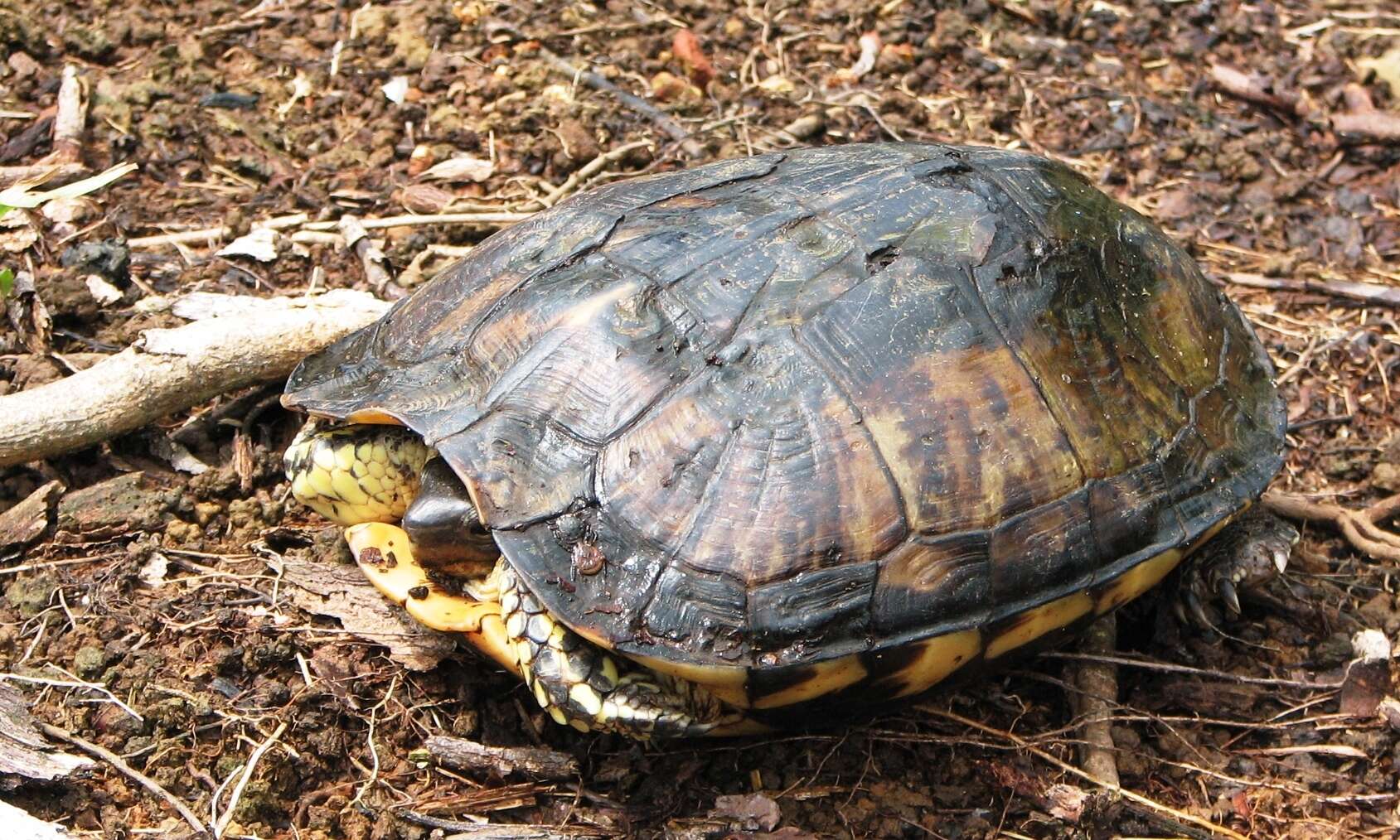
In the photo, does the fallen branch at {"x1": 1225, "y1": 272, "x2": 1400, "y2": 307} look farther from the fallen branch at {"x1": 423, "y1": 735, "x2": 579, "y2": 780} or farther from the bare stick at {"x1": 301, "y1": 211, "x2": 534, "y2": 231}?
the fallen branch at {"x1": 423, "y1": 735, "x2": 579, "y2": 780}

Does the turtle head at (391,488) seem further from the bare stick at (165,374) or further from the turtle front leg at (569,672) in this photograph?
the bare stick at (165,374)

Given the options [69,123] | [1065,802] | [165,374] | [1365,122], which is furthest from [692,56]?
→ [1065,802]

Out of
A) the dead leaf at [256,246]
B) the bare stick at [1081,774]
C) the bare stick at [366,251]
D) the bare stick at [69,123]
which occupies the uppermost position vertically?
the bare stick at [69,123]

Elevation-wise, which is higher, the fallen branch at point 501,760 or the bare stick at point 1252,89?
the bare stick at point 1252,89

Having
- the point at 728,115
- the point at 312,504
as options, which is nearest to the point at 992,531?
the point at 312,504

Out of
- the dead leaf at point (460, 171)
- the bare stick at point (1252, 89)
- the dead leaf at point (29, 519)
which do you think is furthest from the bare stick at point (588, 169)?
the bare stick at point (1252, 89)

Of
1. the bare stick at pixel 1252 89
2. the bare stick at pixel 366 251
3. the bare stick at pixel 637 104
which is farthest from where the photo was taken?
the bare stick at pixel 1252 89

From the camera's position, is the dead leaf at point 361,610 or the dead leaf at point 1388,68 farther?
the dead leaf at point 1388,68

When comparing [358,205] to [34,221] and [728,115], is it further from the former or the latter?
[728,115]
